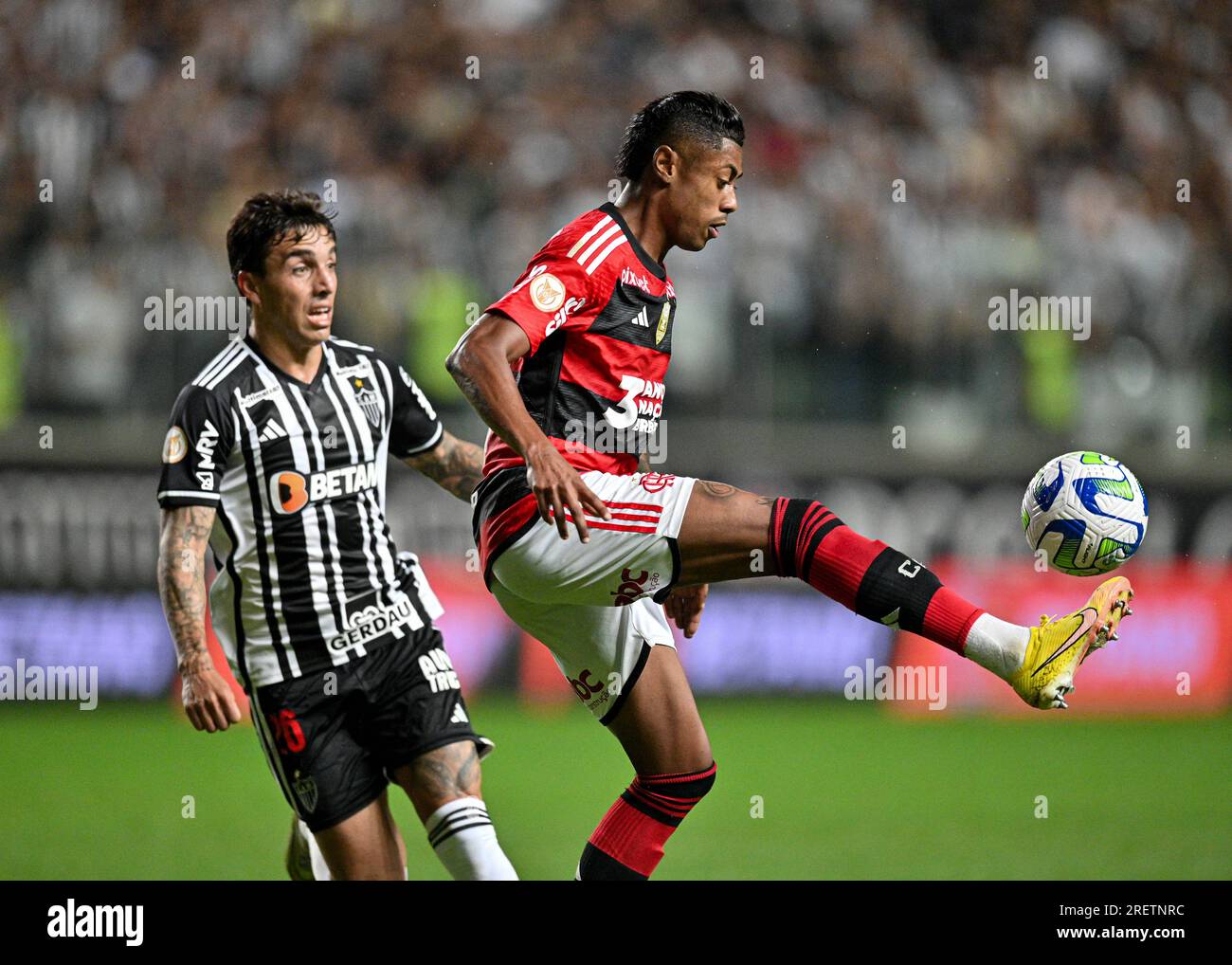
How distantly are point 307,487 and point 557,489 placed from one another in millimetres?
963

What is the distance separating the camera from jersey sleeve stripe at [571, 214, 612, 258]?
162 inches

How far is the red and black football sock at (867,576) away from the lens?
3.70m

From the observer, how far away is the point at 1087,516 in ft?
13.7

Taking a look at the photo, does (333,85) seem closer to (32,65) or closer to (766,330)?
(32,65)

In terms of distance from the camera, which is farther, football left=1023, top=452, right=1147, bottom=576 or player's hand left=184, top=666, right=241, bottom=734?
football left=1023, top=452, right=1147, bottom=576

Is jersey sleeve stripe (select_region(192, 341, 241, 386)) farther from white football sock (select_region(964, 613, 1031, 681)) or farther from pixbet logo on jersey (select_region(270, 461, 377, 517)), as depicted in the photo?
white football sock (select_region(964, 613, 1031, 681))

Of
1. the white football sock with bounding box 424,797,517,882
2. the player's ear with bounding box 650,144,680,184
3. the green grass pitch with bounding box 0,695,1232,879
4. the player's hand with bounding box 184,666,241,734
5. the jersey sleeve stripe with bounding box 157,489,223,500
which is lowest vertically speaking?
the green grass pitch with bounding box 0,695,1232,879

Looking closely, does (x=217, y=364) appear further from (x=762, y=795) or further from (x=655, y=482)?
(x=762, y=795)

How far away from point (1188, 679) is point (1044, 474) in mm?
6422

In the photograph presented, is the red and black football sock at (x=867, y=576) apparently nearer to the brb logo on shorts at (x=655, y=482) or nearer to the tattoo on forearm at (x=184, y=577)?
the brb logo on shorts at (x=655, y=482)

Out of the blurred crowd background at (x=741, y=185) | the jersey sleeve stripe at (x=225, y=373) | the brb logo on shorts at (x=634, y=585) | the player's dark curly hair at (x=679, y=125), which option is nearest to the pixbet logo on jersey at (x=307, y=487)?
the jersey sleeve stripe at (x=225, y=373)

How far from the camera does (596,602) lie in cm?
405

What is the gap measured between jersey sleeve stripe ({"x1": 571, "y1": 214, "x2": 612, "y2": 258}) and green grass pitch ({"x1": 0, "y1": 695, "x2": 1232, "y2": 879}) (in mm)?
2601

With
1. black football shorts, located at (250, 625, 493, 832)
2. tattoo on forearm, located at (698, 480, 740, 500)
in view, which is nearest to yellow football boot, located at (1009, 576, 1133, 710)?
tattoo on forearm, located at (698, 480, 740, 500)
